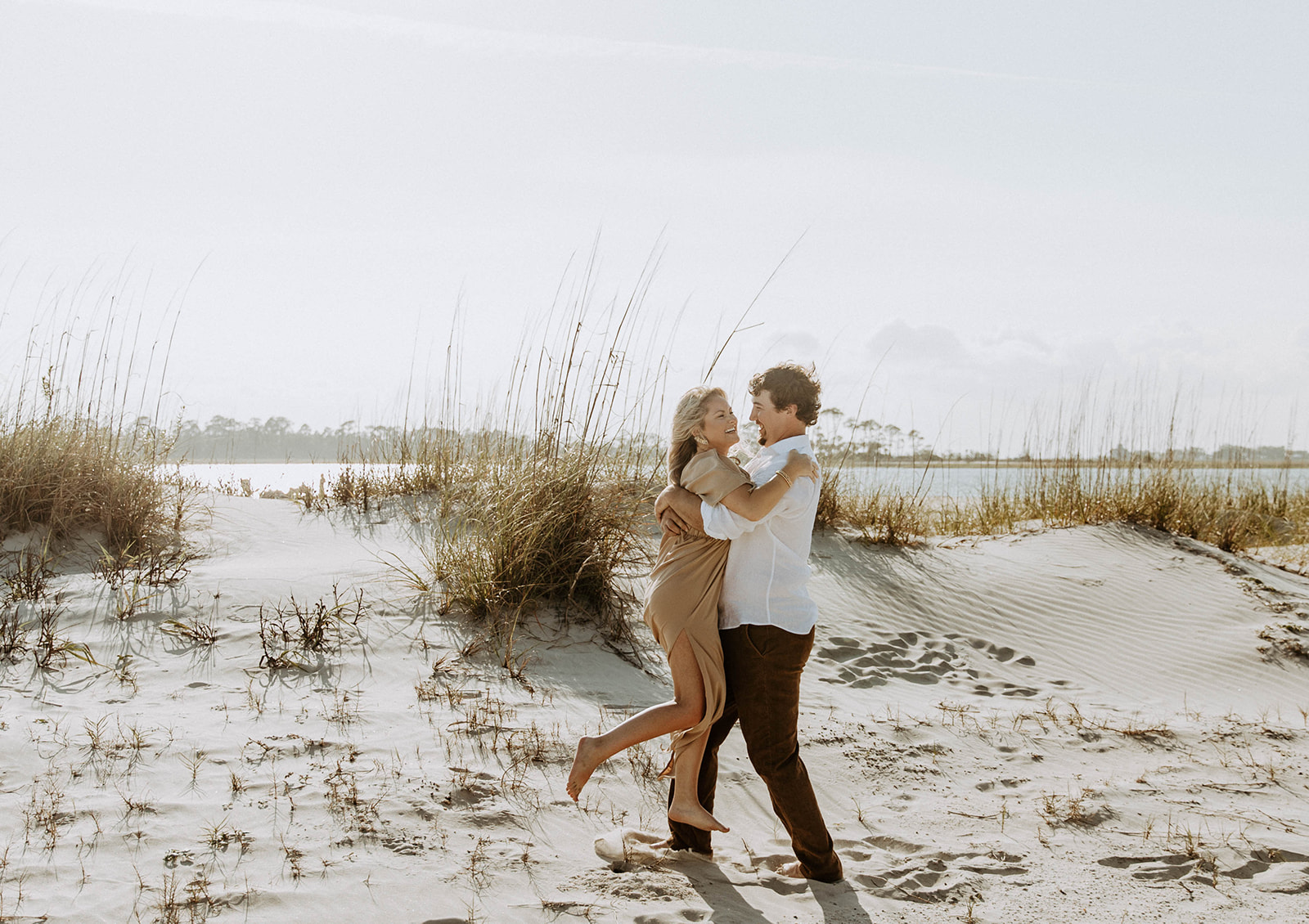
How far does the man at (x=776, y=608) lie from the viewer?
9.56 ft

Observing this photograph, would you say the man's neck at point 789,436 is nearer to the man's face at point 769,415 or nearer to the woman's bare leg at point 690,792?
the man's face at point 769,415

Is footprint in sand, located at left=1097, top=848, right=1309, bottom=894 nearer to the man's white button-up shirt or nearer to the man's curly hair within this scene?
the man's white button-up shirt

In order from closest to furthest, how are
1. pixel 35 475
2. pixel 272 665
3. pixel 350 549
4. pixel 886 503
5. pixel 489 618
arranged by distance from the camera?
pixel 272 665, pixel 489 618, pixel 35 475, pixel 350 549, pixel 886 503

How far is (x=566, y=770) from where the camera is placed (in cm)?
384

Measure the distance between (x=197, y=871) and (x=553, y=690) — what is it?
7.48 feet

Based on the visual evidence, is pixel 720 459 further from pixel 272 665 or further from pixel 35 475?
pixel 35 475

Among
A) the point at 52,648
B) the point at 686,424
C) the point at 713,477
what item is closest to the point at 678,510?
the point at 713,477

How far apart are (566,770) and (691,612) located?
1.30 meters

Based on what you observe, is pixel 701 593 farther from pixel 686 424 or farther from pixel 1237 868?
pixel 1237 868

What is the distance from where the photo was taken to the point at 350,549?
712 cm

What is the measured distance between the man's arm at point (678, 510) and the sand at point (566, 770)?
1.19 meters

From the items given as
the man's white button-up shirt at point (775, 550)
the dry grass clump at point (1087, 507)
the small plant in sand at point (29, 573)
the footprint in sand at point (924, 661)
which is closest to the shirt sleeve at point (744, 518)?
the man's white button-up shirt at point (775, 550)

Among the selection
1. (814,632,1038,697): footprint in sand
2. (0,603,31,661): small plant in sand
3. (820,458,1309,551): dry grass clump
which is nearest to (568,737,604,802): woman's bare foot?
(814,632,1038,697): footprint in sand

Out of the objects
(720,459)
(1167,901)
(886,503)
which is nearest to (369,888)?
(720,459)
